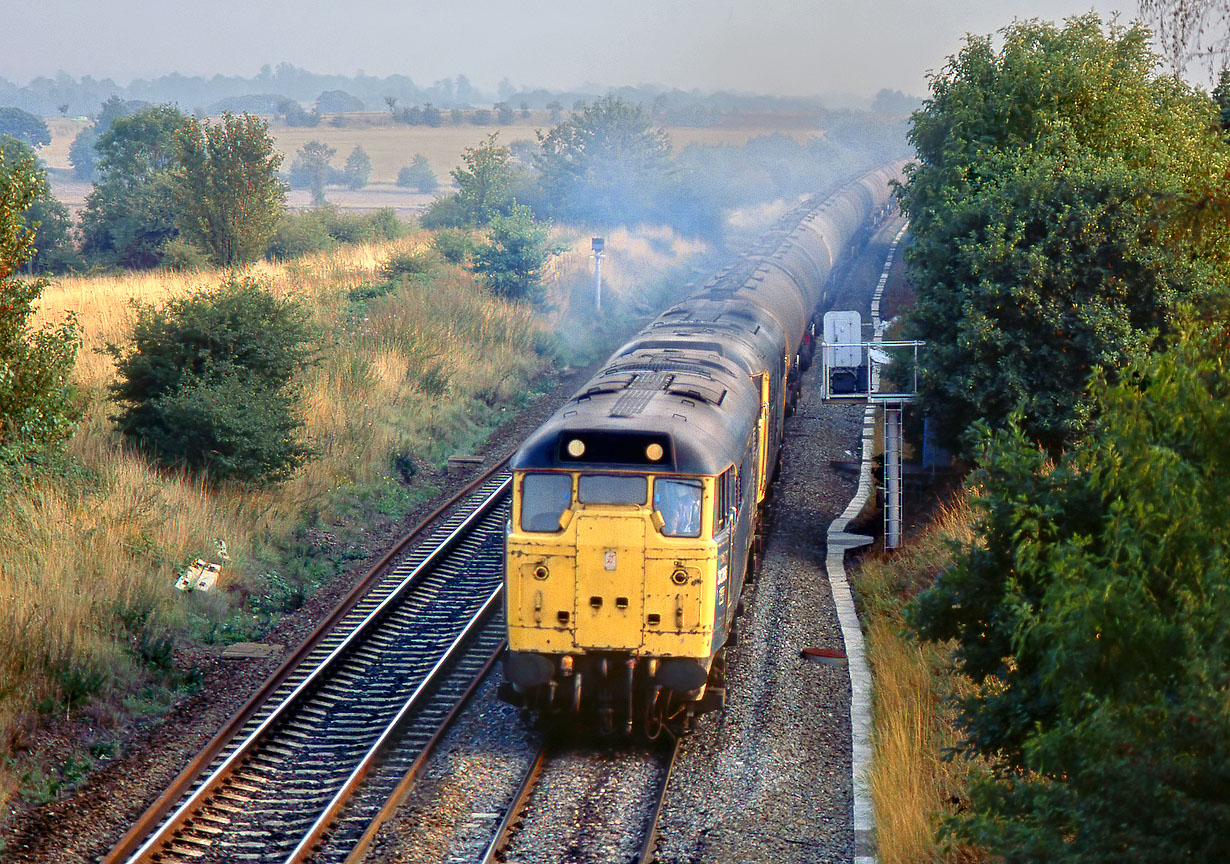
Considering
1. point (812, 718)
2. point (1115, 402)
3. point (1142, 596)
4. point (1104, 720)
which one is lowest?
point (812, 718)

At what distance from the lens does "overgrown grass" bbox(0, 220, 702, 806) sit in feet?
36.8

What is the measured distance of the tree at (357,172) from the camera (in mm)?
107188

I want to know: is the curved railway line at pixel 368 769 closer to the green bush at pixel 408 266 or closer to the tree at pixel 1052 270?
the tree at pixel 1052 270

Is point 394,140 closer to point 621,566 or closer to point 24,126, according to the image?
A: point 24,126

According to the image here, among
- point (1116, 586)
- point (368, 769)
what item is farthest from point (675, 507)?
point (1116, 586)

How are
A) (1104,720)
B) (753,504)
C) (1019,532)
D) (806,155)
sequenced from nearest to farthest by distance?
1. (1104,720)
2. (1019,532)
3. (753,504)
4. (806,155)

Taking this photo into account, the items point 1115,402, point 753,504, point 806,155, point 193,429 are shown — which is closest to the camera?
point 1115,402

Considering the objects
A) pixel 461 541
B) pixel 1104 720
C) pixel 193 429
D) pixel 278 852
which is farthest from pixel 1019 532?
pixel 193 429

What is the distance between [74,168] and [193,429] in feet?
348

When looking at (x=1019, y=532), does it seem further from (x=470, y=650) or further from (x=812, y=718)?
(x=470, y=650)

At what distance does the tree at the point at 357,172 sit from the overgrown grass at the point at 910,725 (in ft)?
325

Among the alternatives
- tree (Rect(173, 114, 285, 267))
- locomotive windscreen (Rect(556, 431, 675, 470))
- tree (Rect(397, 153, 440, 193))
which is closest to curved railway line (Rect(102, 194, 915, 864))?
locomotive windscreen (Rect(556, 431, 675, 470))

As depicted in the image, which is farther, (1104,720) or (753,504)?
(753,504)

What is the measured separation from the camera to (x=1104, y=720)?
488 centimetres
